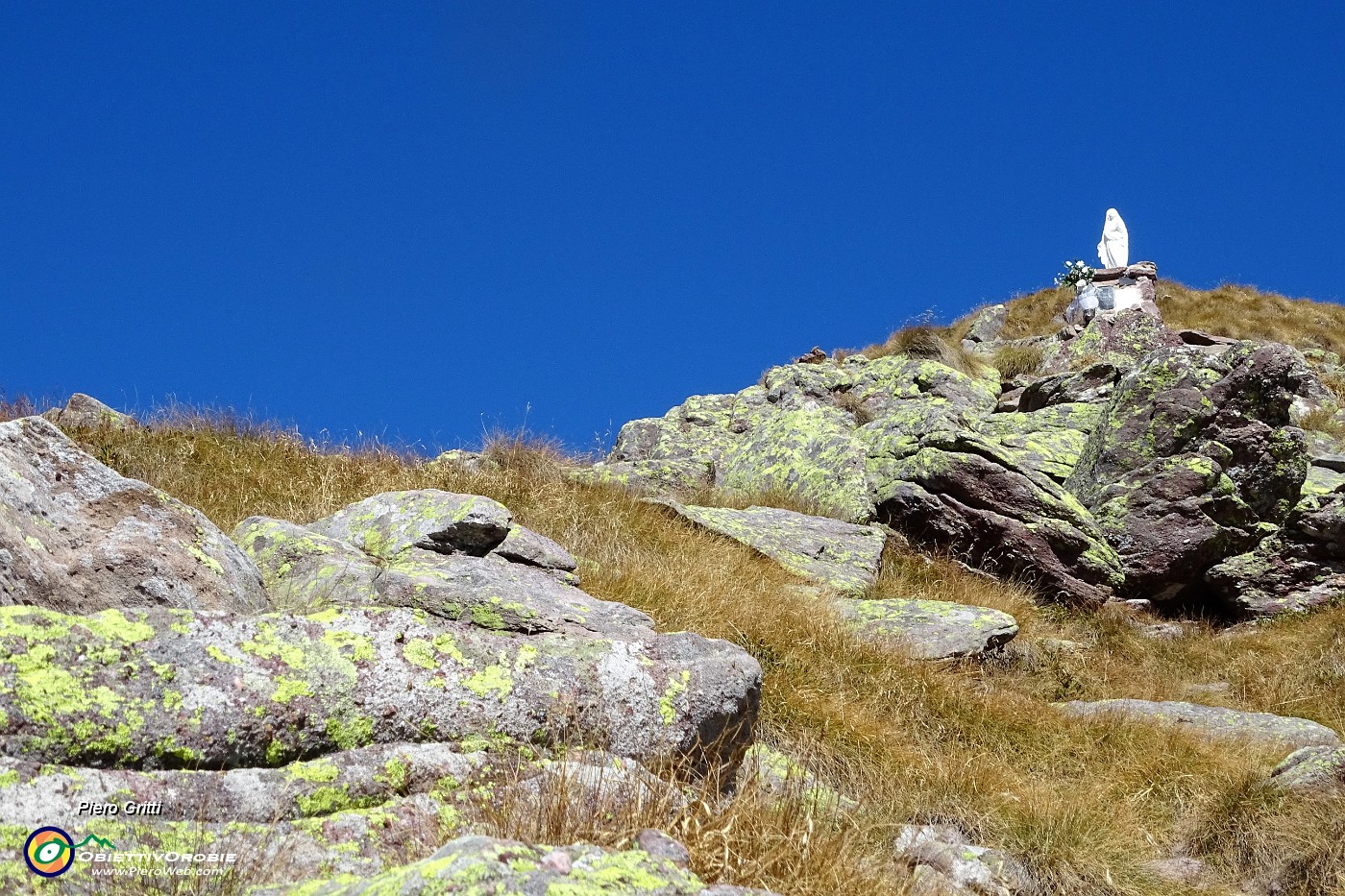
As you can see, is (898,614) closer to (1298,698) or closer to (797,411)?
(1298,698)

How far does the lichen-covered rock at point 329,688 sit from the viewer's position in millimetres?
3422

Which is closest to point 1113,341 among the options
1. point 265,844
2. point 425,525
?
point 425,525

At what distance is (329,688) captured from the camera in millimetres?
3912

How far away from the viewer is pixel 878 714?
7.40 meters

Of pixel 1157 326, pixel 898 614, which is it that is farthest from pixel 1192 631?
pixel 1157 326

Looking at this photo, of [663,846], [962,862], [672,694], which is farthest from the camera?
[962,862]

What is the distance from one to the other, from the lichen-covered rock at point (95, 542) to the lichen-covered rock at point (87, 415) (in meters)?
5.92

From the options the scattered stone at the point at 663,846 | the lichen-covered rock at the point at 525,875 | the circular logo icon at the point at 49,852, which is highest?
the circular logo icon at the point at 49,852

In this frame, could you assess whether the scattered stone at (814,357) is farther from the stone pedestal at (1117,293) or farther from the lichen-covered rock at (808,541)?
the lichen-covered rock at (808,541)

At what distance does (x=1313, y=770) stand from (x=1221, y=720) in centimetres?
234

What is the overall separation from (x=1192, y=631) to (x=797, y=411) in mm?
7001

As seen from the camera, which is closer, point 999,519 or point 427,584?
point 427,584

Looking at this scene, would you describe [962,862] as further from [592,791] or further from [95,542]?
[95,542]

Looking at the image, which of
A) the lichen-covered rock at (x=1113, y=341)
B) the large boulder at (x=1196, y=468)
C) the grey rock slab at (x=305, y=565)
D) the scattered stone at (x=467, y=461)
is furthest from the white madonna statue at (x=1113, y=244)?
the grey rock slab at (x=305, y=565)
